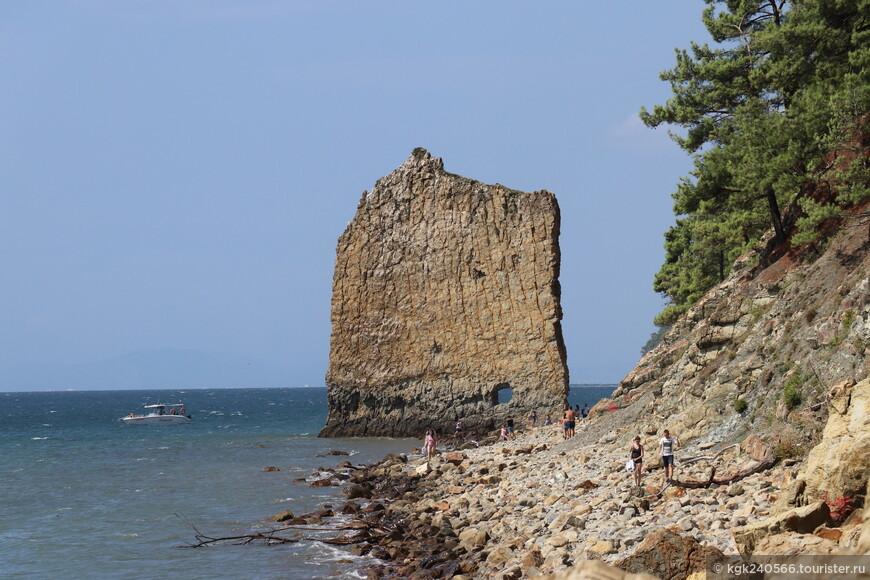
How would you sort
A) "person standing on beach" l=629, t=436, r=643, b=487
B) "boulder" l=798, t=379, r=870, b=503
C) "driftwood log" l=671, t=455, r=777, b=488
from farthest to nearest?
"person standing on beach" l=629, t=436, r=643, b=487 → "driftwood log" l=671, t=455, r=777, b=488 → "boulder" l=798, t=379, r=870, b=503

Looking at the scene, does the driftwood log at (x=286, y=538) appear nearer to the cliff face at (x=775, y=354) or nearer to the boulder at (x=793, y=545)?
the cliff face at (x=775, y=354)

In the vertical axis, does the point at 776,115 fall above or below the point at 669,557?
above

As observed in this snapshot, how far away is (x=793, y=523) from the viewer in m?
10.3

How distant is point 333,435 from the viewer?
179ft

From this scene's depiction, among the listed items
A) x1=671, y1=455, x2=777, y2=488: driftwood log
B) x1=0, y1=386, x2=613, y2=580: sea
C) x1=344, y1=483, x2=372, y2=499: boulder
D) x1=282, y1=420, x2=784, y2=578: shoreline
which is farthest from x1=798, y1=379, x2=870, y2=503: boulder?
x1=344, y1=483, x2=372, y2=499: boulder

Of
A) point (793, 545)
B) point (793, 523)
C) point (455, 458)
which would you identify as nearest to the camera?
point (793, 545)

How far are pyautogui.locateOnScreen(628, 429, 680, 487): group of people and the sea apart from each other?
6799 millimetres

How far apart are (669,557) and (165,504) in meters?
23.1

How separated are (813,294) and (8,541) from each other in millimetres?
24696

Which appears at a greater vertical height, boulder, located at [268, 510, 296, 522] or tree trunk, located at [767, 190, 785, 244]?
tree trunk, located at [767, 190, 785, 244]

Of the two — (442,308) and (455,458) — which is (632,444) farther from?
(442,308)

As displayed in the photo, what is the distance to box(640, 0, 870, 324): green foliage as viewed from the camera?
2238cm

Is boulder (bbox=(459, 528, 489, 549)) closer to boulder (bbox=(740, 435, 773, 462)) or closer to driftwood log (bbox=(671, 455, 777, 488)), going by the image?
driftwood log (bbox=(671, 455, 777, 488))

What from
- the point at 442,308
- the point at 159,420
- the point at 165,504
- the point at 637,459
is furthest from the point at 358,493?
the point at 159,420
